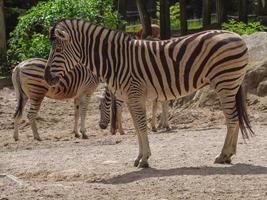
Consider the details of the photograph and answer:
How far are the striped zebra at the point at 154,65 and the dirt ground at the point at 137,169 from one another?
1.70 ft

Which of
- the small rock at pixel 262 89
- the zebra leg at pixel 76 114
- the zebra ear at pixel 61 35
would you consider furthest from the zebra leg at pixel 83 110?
the zebra ear at pixel 61 35

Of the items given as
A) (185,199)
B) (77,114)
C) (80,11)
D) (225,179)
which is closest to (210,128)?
(77,114)

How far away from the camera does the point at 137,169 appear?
27.9 feet

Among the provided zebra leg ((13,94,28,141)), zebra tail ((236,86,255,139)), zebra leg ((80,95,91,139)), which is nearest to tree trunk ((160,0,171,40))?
zebra leg ((80,95,91,139))

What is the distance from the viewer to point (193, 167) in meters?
8.38

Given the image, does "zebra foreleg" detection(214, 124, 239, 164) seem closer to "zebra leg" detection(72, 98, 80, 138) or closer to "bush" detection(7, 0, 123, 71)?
"zebra leg" detection(72, 98, 80, 138)

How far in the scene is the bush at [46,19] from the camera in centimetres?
2017

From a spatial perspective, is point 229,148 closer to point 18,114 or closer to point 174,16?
point 18,114

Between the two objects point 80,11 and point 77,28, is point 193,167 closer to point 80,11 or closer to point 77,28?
point 77,28

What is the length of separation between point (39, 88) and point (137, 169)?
5.87 metres

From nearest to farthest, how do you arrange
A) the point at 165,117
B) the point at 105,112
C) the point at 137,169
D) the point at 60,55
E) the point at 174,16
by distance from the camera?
the point at 137,169 → the point at 60,55 → the point at 165,117 → the point at 105,112 → the point at 174,16

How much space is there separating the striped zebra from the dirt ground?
0.52 m

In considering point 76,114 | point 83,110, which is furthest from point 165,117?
point 76,114

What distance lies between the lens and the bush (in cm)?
2017
